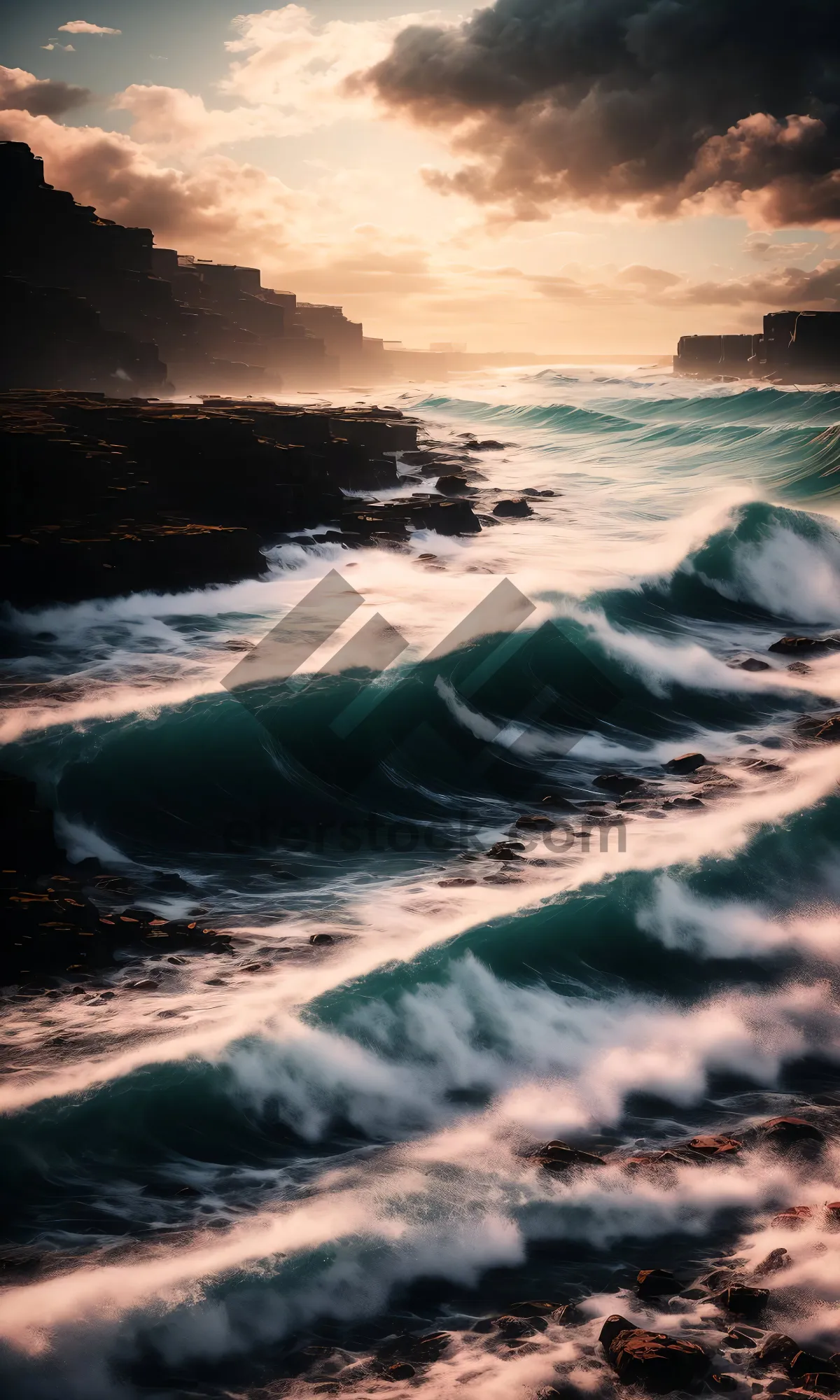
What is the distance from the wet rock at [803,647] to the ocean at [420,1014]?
0.87 feet

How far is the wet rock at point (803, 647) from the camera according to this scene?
1997 centimetres

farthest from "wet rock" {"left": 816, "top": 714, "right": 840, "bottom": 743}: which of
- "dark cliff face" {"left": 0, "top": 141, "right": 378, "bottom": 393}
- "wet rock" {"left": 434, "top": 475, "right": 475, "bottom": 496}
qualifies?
"dark cliff face" {"left": 0, "top": 141, "right": 378, "bottom": 393}

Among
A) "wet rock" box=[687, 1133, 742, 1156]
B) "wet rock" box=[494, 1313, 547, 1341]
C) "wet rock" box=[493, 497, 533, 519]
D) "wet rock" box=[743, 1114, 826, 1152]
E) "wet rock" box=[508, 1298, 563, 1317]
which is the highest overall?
"wet rock" box=[493, 497, 533, 519]

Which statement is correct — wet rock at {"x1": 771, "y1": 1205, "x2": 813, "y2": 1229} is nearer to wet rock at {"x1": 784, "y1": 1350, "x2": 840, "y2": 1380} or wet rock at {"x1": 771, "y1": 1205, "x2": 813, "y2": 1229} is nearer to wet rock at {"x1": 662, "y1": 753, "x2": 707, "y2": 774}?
wet rock at {"x1": 784, "y1": 1350, "x2": 840, "y2": 1380}

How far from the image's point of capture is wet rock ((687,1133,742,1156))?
24.1ft

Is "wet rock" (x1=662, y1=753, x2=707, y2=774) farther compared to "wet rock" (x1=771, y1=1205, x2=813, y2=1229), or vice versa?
"wet rock" (x1=662, y1=753, x2=707, y2=774)

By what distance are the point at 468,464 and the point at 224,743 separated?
3465cm

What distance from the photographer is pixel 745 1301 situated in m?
6.02

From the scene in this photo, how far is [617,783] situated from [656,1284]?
8.26 m

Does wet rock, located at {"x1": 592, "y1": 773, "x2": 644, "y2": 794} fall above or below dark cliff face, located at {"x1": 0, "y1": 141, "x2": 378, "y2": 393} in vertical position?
below

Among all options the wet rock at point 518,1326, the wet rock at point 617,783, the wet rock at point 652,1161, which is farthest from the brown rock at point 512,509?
the wet rock at point 518,1326

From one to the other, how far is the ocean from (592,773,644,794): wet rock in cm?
8

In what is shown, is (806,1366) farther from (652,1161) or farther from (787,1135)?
(787,1135)

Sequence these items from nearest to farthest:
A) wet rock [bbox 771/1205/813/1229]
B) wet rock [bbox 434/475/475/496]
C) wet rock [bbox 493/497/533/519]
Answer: wet rock [bbox 771/1205/813/1229], wet rock [bbox 493/497/533/519], wet rock [bbox 434/475/475/496]
